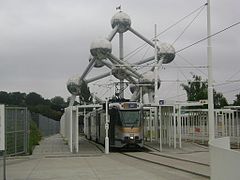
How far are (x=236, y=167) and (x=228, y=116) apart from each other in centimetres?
2781

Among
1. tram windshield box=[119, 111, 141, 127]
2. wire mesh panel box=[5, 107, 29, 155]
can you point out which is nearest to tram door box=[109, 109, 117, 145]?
tram windshield box=[119, 111, 141, 127]

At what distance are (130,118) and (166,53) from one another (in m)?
17.1

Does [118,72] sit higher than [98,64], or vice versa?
[98,64]

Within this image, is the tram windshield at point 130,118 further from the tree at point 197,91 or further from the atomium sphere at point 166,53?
the tree at point 197,91

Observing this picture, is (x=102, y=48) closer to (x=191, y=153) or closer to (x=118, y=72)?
(x=118, y=72)

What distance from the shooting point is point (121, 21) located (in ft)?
174

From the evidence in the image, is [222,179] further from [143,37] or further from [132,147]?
[143,37]

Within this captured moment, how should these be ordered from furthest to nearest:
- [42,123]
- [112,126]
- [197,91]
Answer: [197,91] < [42,123] < [112,126]

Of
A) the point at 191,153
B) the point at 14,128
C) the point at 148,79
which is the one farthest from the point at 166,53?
the point at 14,128

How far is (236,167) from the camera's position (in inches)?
373

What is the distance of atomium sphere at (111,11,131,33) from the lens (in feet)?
174

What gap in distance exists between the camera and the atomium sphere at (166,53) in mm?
49938

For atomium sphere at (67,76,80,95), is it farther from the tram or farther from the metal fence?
the tram

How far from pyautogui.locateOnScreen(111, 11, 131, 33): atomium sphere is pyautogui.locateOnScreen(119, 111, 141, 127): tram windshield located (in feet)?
67.3
